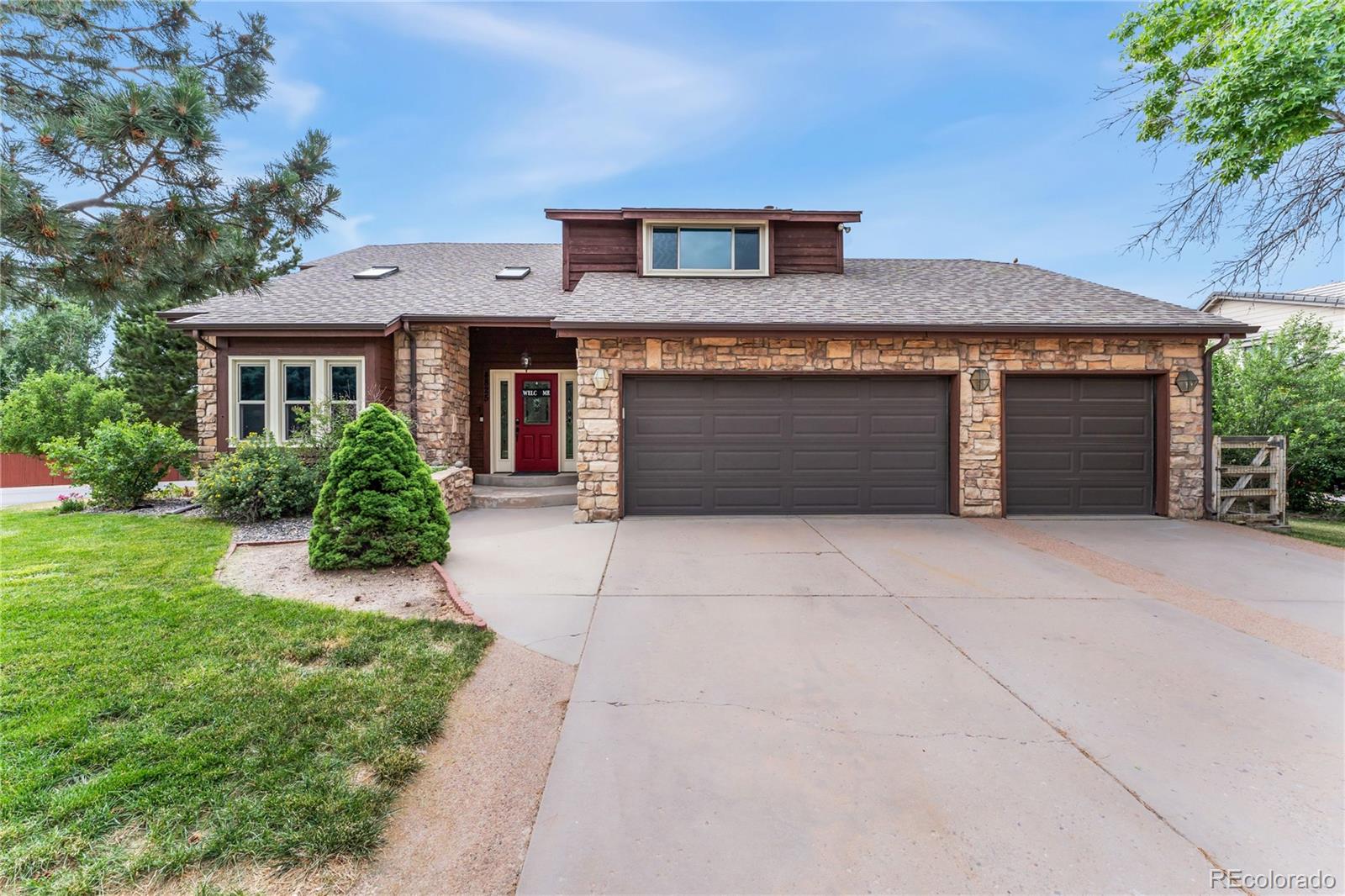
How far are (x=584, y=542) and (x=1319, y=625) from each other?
6.55 m

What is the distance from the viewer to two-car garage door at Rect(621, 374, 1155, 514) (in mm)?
8258

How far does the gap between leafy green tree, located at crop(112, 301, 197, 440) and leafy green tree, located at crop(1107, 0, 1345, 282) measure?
76.7 ft

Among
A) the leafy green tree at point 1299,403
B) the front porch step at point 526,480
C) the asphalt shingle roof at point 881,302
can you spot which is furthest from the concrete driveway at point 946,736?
the leafy green tree at point 1299,403

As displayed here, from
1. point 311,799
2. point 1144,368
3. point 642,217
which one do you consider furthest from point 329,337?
point 1144,368

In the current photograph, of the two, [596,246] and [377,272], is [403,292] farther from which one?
[596,246]

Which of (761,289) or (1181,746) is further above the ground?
(761,289)

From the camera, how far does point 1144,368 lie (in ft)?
26.9

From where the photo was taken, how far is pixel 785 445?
27.2 ft

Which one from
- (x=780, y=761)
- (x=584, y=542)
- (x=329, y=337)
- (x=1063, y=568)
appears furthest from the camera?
(x=329, y=337)

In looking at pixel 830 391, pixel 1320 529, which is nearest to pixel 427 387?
pixel 830 391

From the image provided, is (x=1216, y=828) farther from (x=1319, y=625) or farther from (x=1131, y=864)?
(x=1319, y=625)

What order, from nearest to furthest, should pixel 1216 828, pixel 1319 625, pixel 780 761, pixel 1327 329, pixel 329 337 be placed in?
pixel 1216 828 → pixel 780 761 → pixel 1319 625 → pixel 329 337 → pixel 1327 329

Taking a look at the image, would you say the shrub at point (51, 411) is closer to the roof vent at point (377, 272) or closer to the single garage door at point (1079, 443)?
the roof vent at point (377, 272)

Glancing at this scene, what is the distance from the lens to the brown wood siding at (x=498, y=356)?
36.3ft
